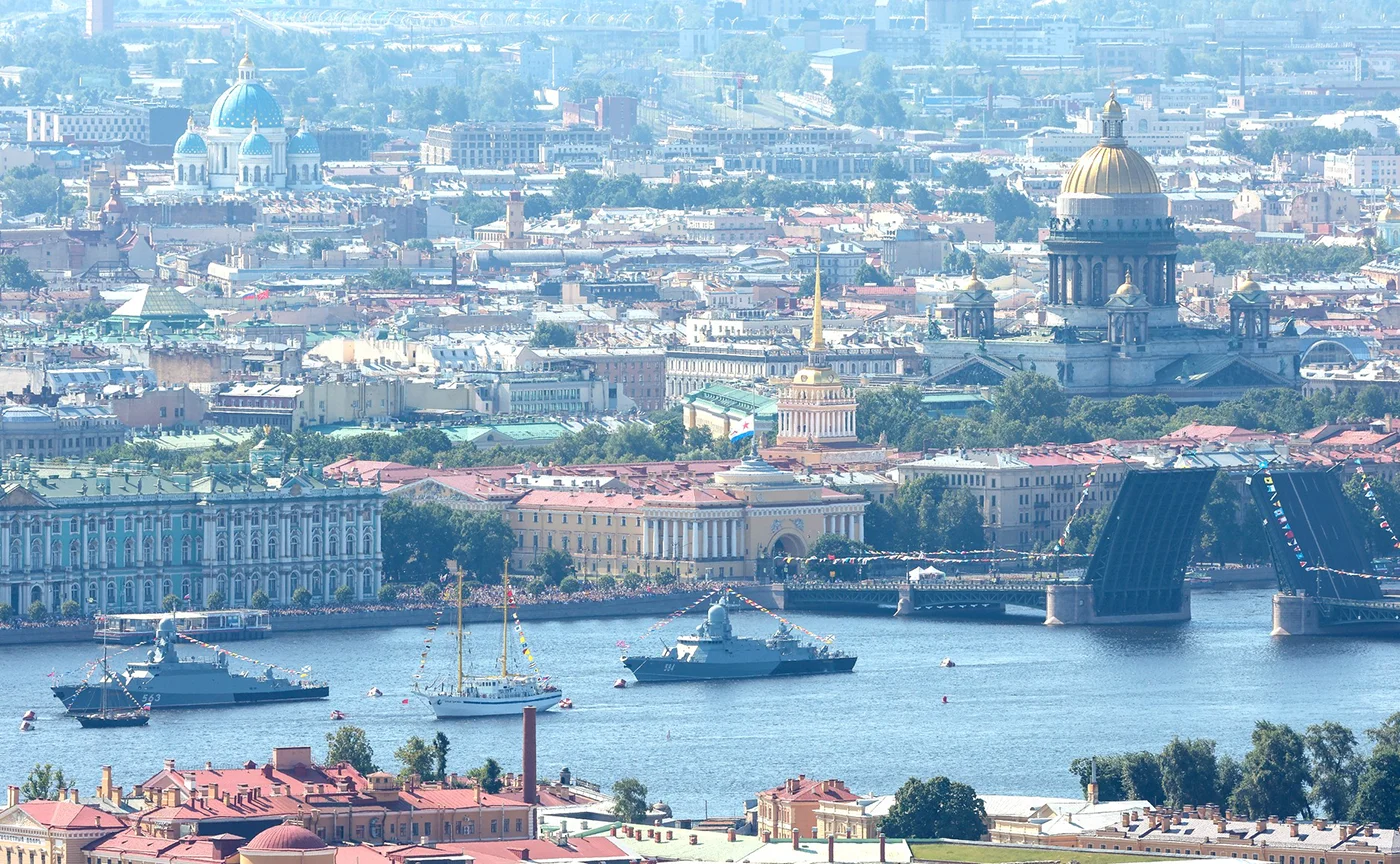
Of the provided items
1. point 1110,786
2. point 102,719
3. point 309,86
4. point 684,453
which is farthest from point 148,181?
point 1110,786

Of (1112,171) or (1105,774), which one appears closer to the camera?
(1105,774)

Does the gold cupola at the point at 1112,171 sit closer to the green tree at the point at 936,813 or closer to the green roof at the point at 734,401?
the green roof at the point at 734,401

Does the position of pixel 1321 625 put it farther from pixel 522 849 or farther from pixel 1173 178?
pixel 1173 178

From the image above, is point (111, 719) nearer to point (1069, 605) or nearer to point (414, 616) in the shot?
point (414, 616)

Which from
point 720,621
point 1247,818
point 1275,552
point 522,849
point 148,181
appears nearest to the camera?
point 522,849

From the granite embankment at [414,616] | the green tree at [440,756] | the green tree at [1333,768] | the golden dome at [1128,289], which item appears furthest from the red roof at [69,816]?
the golden dome at [1128,289]

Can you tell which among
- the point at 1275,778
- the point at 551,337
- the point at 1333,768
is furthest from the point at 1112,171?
the point at 1275,778

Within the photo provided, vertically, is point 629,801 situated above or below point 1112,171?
below
